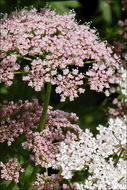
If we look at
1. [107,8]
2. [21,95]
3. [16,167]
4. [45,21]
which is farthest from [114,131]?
[107,8]

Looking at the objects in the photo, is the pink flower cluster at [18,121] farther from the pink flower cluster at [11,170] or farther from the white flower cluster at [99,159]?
the white flower cluster at [99,159]

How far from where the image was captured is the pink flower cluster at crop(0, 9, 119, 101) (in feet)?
7.45

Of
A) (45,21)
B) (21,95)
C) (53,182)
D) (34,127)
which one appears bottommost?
(53,182)

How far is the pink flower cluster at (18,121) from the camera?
8.54ft

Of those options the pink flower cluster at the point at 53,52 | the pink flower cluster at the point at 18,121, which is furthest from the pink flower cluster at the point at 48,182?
the pink flower cluster at the point at 53,52

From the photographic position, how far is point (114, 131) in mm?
2418

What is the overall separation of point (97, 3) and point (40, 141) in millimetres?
2859

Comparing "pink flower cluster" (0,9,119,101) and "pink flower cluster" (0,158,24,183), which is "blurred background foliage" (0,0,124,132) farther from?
"pink flower cluster" (0,158,24,183)

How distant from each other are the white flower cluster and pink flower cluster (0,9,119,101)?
12.7 inches

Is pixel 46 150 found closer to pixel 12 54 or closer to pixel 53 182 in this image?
pixel 53 182

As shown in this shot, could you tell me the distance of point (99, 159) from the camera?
233 centimetres

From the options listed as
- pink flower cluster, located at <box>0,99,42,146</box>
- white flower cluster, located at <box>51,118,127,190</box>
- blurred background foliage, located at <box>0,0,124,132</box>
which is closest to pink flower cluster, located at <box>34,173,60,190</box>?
white flower cluster, located at <box>51,118,127,190</box>

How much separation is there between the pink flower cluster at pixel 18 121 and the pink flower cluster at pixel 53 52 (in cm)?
40

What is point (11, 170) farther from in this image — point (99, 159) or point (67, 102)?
point (67, 102)
